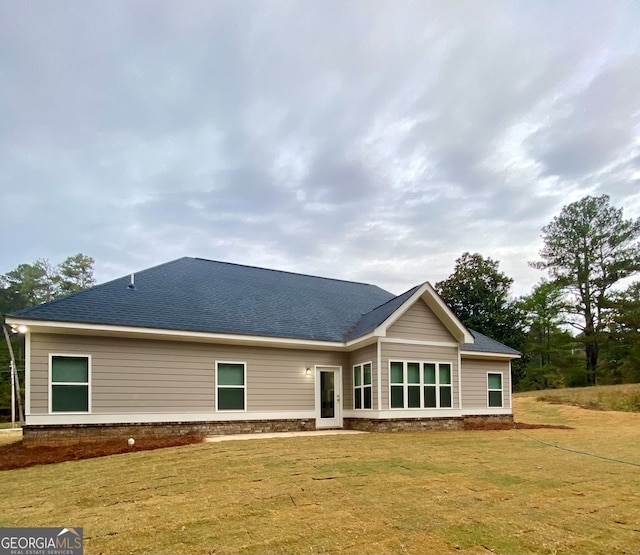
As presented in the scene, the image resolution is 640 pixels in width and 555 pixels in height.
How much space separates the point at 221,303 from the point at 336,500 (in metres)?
9.32

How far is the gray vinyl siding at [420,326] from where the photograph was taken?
12656 millimetres

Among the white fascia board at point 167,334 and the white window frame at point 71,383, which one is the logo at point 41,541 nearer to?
the white fascia board at point 167,334

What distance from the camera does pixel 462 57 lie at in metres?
12.2

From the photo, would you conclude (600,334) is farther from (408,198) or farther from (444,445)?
(444,445)

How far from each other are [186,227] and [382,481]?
853 inches

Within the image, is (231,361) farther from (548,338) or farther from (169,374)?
(548,338)

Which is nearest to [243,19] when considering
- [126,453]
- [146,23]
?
[146,23]

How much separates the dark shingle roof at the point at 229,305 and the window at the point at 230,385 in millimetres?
1146

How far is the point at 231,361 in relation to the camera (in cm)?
1212

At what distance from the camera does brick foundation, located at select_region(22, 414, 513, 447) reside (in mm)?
9867

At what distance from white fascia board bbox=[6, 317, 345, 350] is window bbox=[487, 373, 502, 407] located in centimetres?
642

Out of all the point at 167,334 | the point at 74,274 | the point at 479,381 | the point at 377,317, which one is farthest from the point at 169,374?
the point at 74,274

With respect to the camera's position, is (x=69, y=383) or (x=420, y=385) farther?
(x=420, y=385)

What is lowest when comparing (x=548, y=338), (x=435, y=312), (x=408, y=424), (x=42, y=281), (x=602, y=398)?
(x=602, y=398)
